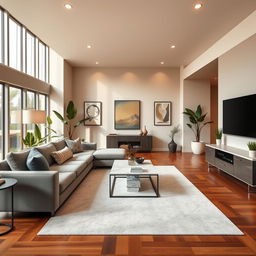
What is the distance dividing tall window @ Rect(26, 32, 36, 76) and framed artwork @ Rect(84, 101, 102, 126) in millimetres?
2758

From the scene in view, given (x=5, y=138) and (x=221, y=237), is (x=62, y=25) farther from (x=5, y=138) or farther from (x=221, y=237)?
(x=221, y=237)

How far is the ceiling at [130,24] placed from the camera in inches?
158

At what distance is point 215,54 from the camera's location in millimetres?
5906

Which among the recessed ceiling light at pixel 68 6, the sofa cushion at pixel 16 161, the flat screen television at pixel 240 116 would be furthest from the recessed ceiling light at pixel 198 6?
the sofa cushion at pixel 16 161

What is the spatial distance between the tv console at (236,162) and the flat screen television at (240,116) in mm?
457

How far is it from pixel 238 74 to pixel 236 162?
6.52 ft

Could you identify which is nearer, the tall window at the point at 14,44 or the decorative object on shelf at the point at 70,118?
the tall window at the point at 14,44

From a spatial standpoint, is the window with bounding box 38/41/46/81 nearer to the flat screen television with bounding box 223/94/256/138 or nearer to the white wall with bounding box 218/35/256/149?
the white wall with bounding box 218/35/256/149

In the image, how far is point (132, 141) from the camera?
8633mm

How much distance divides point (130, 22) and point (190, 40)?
1.96m

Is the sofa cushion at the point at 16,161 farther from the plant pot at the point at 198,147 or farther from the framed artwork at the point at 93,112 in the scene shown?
the plant pot at the point at 198,147

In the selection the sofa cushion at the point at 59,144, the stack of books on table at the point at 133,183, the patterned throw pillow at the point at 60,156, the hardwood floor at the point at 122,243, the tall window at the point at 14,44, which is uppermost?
the tall window at the point at 14,44

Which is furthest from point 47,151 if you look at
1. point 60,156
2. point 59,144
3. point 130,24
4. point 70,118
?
point 70,118

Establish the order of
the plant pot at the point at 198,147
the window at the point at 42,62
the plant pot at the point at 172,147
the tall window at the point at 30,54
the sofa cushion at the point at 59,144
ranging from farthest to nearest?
the plant pot at the point at 172,147 → the plant pot at the point at 198,147 → the window at the point at 42,62 → the tall window at the point at 30,54 → the sofa cushion at the point at 59,144
